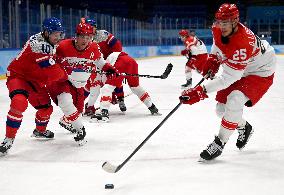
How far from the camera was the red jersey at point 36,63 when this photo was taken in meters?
3.03

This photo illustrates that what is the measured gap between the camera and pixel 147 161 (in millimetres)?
2863

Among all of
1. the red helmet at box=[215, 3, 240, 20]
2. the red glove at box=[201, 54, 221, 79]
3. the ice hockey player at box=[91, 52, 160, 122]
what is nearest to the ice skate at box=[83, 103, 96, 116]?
the ice hockey player at box=[91, 52, 160, 122]

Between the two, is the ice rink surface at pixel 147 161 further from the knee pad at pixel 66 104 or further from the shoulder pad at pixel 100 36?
the shoulder pad at pixel 100 36

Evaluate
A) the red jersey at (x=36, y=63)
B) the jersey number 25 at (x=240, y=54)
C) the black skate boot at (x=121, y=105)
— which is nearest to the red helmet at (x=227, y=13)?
the jersey number 25 at (x=240, y=54)

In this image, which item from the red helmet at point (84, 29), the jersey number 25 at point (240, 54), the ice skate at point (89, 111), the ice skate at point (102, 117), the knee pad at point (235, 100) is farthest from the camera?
the ice skate at point (89, 111)

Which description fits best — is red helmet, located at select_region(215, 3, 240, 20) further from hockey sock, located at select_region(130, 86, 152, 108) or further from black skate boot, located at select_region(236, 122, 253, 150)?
hockey sock, located at select_region(130, 86, 152, 108)

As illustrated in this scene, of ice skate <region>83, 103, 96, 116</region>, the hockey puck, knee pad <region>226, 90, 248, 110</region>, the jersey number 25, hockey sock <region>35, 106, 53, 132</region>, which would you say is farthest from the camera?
ice skate <region>83, 103, 96, 116</region>

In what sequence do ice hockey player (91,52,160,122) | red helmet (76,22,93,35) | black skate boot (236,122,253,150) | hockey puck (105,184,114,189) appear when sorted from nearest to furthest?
hockey puck (105,184,114,189), black skate boot (236,122,253,150), red helmet (76,22,93,35), ice hockey player (91,52,160,122)

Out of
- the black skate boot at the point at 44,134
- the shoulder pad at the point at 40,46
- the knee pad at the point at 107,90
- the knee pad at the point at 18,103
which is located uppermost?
the shoulder pad at the point at 40,46

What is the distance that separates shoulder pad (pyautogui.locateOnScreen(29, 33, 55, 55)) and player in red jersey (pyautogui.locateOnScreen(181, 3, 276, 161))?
0.93 meters

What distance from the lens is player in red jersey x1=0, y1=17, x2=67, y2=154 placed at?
9.91 feet

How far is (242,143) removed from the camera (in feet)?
10.3

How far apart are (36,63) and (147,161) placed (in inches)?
38.9

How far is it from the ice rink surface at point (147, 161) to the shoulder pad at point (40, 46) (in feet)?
2.17
